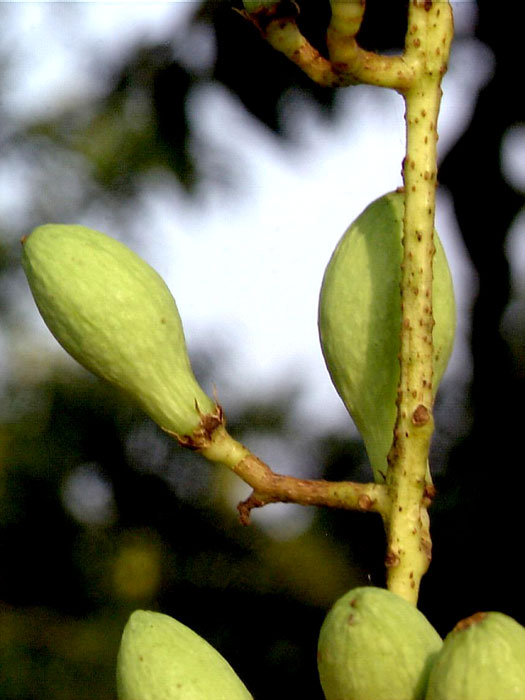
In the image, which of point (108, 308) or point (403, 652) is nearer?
point (403, 652)

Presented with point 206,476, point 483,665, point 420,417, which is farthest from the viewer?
point 206,476

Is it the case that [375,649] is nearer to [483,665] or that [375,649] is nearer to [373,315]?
[483,665]

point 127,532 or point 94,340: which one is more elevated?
point 94,340

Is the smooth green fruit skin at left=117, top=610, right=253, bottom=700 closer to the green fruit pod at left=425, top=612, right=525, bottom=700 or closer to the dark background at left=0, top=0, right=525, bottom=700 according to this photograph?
the green fruit pod at left=425, top=612, right=525, bottom=700

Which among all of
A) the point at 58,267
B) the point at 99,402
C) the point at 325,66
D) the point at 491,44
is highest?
the point at 491,44

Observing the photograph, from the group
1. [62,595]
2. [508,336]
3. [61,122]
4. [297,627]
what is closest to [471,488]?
[508,336]

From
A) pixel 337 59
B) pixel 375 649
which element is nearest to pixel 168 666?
pixel 375 649

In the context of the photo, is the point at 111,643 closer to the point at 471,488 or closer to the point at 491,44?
the point at 471,488
